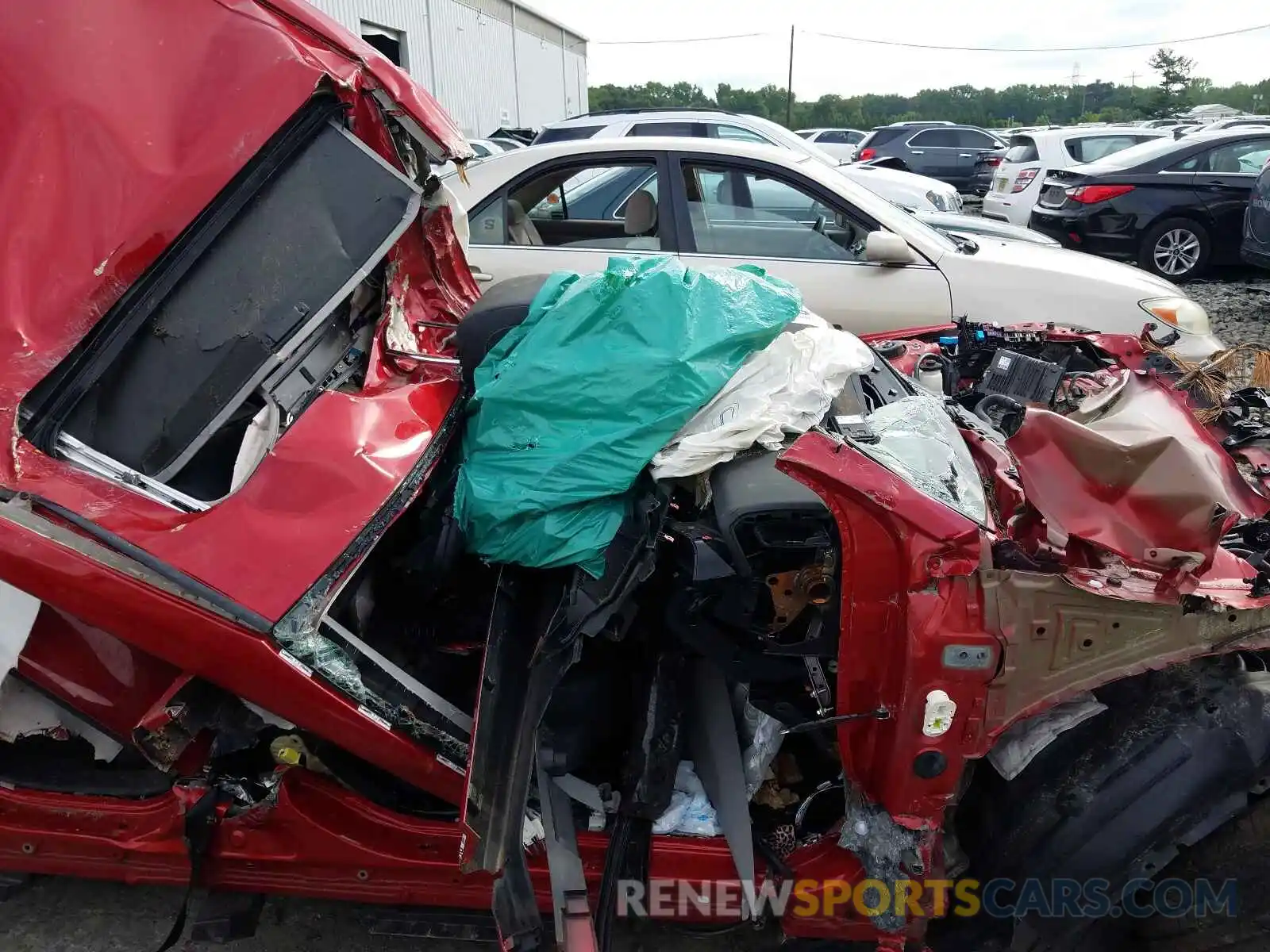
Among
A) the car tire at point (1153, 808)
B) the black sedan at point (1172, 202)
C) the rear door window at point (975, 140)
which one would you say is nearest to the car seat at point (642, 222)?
the car tire at point (1153, 808)

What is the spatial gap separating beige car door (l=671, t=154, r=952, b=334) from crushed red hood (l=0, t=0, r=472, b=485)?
268cm

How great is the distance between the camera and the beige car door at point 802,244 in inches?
177

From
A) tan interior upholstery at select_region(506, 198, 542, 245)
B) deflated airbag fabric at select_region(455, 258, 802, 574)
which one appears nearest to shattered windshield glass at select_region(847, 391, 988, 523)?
deflated airbag fabric at select_region(455, 258, 802, 574)

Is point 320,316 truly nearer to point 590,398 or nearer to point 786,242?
point 590,398

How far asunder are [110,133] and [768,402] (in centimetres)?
168

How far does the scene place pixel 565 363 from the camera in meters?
2.17

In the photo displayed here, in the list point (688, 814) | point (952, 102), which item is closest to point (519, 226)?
point (688, 814)

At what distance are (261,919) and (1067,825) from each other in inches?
81.7

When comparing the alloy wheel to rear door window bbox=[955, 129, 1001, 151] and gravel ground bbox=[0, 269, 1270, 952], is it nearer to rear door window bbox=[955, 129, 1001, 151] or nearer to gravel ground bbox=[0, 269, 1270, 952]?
gravel ground bbox=[0, 269, 1270, 952]

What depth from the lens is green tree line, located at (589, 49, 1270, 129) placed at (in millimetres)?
44469

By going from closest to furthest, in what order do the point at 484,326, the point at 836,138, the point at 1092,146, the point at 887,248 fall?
the point at 484,326 → the point at 887,248 → the point at 1092,146 → the point at 836,138

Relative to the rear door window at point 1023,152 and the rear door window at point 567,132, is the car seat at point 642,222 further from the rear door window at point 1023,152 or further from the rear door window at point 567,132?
the rear door window at point 1023,152

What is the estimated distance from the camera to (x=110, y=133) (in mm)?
1968

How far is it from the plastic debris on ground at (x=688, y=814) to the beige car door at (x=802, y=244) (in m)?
3.01
